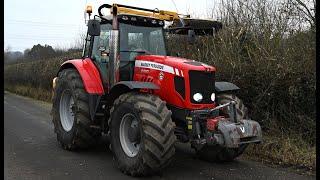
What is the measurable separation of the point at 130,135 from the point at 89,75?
1.74 m

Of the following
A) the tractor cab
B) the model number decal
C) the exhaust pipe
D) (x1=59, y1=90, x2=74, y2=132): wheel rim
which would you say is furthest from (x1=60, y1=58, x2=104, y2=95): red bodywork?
the model number decal

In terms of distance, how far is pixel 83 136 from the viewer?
757 cm

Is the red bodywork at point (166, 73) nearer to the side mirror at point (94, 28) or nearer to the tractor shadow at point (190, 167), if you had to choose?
the side mirror at point (94, 28)

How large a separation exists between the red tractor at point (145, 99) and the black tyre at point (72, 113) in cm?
2

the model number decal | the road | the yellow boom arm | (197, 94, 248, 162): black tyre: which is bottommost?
the road

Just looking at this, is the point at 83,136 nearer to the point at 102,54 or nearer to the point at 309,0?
the point at 102,54

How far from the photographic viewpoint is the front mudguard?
5906mm

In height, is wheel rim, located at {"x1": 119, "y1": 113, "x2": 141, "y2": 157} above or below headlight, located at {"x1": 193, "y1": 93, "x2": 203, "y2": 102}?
below

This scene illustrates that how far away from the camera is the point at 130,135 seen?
6391 millimetres

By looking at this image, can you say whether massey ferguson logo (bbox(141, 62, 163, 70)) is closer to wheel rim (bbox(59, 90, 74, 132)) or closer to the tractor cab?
the tractor cab

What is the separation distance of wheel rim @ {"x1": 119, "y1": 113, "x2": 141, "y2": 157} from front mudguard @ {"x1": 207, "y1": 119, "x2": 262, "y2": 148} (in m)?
1.01

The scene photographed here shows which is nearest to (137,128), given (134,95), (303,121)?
(134,95)

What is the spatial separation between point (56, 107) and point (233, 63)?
144 inches
